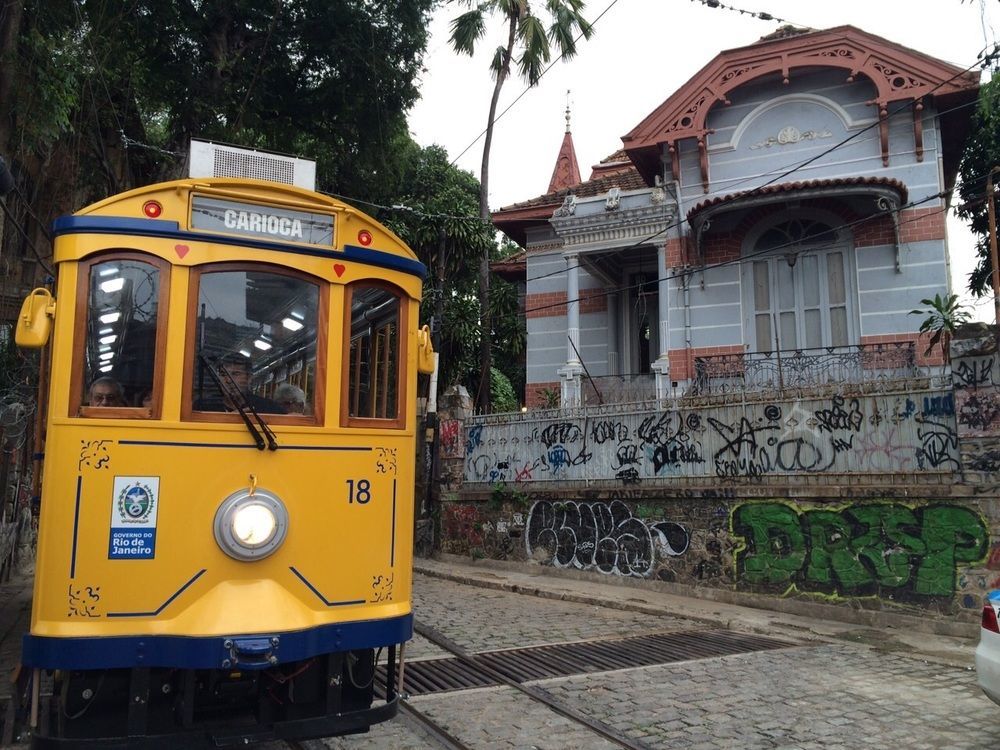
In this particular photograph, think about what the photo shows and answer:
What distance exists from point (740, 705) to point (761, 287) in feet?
37.7

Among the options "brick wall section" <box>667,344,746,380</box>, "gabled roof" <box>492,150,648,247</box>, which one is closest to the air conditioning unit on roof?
"brick wall section" <box>667,344,746,380</box>

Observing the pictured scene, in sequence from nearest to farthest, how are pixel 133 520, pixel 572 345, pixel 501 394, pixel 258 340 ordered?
pixel 133 520, pixel 258 340, pixel 572 345, pixel 501 394

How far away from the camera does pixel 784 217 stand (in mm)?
15961

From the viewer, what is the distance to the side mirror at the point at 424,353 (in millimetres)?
5152

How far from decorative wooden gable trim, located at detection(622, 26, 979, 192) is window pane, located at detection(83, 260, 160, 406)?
1412 centimetres

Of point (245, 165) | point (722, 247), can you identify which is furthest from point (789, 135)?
point (245, 165)

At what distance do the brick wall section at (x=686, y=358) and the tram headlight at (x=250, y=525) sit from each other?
13.1 m

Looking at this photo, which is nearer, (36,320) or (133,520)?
(133,520)

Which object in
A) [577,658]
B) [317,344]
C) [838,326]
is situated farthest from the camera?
[838,326]

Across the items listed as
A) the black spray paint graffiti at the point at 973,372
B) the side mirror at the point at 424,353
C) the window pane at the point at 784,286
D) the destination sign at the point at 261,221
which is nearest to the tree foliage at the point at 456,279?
the window pane at the point at 784,286

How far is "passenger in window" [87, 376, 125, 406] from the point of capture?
4.14m

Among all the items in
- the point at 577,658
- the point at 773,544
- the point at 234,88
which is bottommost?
the point at 577,658

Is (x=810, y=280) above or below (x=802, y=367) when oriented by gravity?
above

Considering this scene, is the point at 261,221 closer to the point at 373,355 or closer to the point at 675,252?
the point at 373,355
